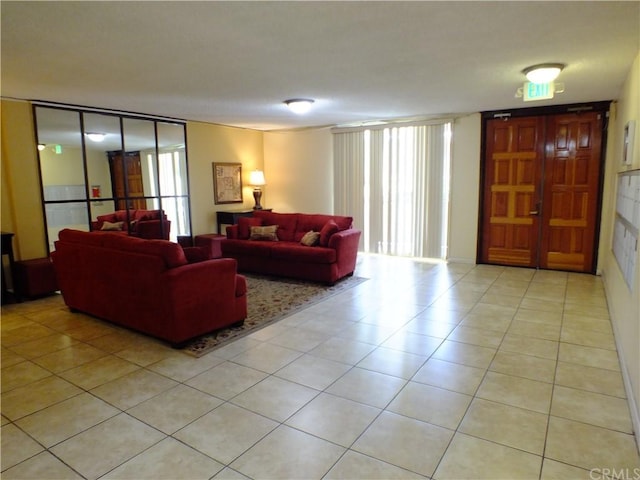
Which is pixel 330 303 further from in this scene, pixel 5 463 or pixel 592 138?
pixel 592 138

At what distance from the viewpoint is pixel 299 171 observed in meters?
7.98

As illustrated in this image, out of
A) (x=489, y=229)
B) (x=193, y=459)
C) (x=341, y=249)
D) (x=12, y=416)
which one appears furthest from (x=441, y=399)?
(x=489, y=229)

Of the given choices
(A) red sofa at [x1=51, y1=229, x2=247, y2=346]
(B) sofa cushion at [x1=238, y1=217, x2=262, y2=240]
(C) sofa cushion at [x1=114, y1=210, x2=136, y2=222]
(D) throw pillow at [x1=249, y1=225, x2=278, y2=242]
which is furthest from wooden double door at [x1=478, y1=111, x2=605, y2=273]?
(C) sofa cushion at [x1=114, y1=210, x2=136, y2=222]

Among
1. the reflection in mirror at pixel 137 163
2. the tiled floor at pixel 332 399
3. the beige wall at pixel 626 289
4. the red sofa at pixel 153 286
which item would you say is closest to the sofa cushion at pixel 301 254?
the tiled floor at pixel 332 399

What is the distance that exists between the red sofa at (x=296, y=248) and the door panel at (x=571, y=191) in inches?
113

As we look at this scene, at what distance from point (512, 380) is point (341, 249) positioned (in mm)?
2941

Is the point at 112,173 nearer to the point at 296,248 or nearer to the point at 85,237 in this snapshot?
the point at 85,237

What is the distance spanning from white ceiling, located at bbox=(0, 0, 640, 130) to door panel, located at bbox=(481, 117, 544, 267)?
36.5 inches

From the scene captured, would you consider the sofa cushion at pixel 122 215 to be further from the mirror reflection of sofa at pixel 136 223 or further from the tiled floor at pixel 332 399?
the tiled floor at pixel 332 399

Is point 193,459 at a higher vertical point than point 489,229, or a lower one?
lower

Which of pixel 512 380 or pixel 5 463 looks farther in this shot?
pixel 512 380

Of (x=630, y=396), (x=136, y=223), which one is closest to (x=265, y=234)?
(x=136, y=223)

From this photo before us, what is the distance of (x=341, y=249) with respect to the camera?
17.7 ft

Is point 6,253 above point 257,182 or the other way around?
the other way around
